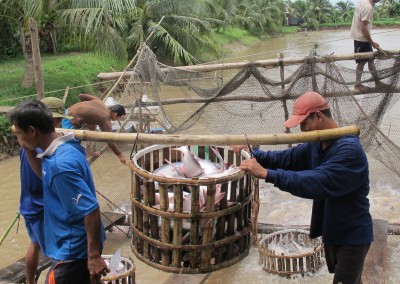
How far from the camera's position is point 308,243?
4.78 m

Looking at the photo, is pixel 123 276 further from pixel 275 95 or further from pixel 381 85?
pixel 381 85

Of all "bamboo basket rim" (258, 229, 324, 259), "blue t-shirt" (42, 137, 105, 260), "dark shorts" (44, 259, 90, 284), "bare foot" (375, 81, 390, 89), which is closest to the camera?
"blue t-shirt" (42, 137, 105, 260)

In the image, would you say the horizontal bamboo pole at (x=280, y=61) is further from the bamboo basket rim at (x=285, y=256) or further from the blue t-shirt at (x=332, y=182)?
the blue t-shirt at (x=332, y=182)

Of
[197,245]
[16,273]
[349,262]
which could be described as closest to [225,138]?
[197,245]

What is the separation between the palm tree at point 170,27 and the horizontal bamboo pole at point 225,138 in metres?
13.9

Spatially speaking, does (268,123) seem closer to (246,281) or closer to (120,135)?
(246,281)

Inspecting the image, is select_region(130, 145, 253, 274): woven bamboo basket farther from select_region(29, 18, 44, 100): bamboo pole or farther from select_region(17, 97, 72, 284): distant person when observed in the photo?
select_region(29, 18, 44, 100): bamboo pole

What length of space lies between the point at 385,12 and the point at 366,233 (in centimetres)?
5691

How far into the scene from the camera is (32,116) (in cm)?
248

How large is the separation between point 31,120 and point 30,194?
73 centimetres

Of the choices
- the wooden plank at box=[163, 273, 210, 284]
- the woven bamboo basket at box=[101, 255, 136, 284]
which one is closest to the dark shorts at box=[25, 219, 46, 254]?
the woven bamboo basket at box=[101, 255, 136, 284]

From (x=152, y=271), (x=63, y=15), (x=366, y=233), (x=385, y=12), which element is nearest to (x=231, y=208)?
(x=366, y=233)

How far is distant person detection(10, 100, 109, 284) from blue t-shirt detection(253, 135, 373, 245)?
0.99m

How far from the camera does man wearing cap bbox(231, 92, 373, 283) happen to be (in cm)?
262
